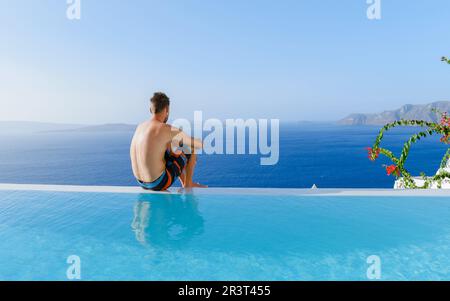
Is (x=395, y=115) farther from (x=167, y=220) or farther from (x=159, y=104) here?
(x=167, y=220)

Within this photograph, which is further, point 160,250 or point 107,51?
point 107,51

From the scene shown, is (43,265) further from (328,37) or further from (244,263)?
(328,37)

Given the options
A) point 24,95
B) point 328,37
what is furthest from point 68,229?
point 24,95

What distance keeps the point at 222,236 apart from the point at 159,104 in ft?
4.86

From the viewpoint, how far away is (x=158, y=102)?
318 centimetres

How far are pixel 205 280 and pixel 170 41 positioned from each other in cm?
4535

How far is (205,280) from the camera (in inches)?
76.4

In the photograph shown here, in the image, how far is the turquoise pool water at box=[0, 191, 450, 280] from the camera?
203cm
